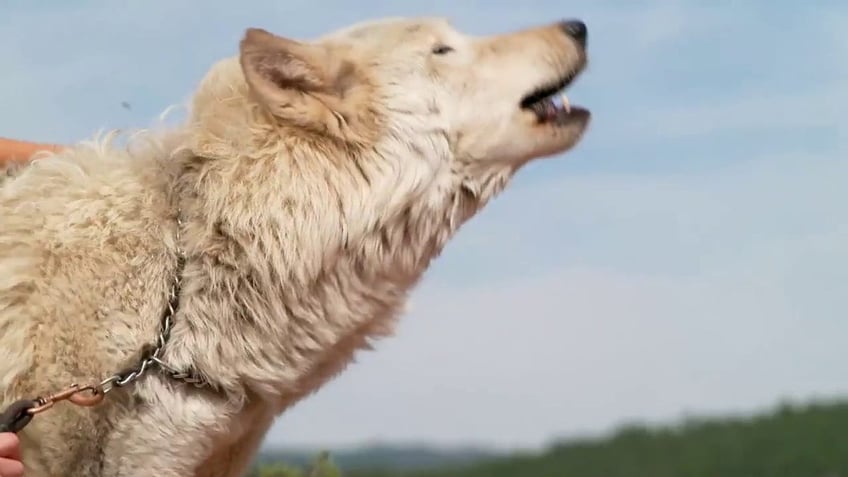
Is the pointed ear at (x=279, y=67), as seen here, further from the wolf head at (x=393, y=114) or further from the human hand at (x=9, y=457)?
the human hand at (x=9, y=457)

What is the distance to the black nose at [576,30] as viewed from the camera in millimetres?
3127

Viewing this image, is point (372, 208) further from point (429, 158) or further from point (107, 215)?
point (107, 215)

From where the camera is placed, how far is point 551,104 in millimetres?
3078

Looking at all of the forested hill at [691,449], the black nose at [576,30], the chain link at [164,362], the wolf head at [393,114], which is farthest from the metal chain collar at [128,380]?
the forested hill at [691,449]

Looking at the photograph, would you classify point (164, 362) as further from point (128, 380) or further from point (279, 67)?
point (279, 67)

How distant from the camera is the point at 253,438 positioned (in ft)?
9.18

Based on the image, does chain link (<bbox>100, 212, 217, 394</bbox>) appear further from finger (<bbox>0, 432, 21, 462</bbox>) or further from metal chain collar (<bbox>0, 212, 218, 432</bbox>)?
finger (<bbox>0, 432, 21, 462</bbox>)

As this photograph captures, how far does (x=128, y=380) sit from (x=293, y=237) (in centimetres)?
52

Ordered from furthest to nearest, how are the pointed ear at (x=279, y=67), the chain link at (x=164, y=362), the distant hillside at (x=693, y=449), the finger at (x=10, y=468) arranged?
the distant hillside at (x=693, y=449), the pointed ear at (x=279, y=67), the chain link at (x=164, y=362), the finger at (x=10, y=468)

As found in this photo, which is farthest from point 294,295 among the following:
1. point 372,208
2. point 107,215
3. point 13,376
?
point 13,376

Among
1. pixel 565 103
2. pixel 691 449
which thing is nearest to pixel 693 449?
pixel 691 449

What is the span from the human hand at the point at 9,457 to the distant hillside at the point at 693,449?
522 centimetres

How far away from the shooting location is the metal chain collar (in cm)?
232

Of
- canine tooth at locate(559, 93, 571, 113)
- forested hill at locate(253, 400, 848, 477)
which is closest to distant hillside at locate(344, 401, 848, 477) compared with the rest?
forested hill at locate(253, 400, 848, 477)
